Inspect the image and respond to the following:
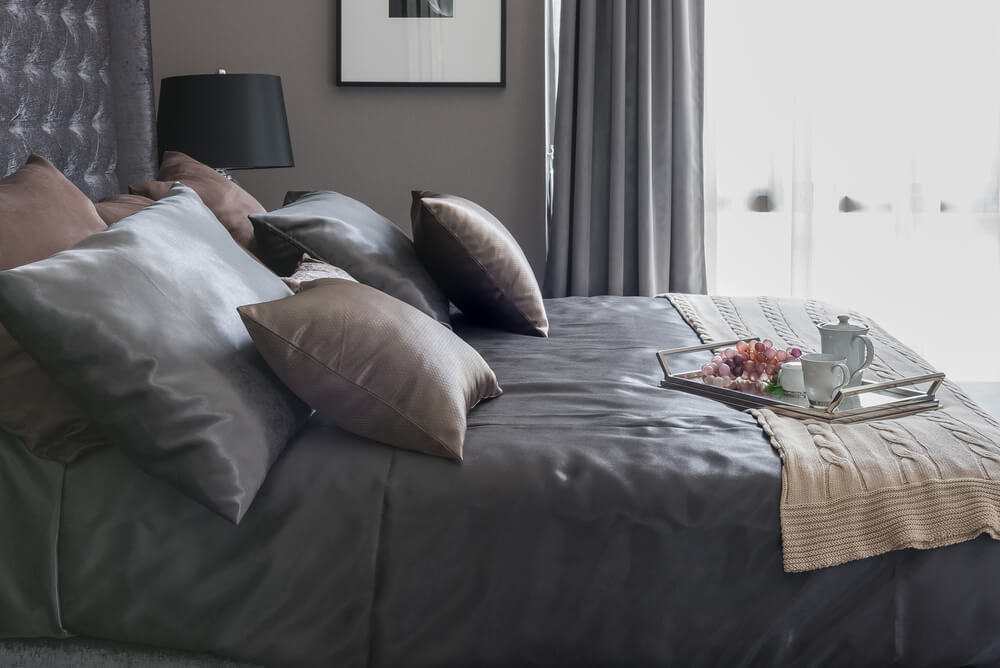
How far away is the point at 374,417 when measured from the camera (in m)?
1.46

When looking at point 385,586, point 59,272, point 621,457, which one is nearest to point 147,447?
point 59,272

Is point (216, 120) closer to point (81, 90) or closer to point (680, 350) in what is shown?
point (81, 90)

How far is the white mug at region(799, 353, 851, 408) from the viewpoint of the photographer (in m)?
1.68

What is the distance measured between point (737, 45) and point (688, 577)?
3180mm

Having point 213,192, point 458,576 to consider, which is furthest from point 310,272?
point 458,576

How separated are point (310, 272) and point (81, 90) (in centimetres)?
119

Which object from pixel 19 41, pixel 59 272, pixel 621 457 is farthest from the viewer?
pixel 19 41

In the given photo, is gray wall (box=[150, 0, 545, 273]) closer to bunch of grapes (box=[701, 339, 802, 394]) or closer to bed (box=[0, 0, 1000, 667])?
bunch of grapes (box=[701, 339, 802, 394])

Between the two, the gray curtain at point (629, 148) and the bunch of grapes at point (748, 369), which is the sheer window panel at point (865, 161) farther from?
the bunch of grapes at point (748, 369)

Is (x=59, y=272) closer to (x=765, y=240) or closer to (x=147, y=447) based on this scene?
(x=147, y=447)

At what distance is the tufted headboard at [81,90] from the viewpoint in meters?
2.33

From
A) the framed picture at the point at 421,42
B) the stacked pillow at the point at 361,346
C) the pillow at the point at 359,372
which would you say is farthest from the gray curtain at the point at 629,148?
the pillow at the point at 359,372

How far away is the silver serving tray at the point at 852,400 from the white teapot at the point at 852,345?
4 cm

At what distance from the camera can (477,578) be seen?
136 cm
